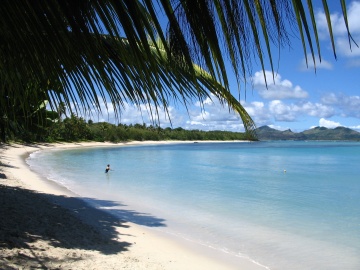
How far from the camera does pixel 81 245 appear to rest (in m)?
5.52

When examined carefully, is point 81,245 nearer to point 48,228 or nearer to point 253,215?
point 48,228

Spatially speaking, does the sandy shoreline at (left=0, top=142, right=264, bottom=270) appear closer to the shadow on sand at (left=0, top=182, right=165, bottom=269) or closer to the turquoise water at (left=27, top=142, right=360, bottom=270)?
the shadow on sand at (left=0, top=182, right=165, bottom=269)

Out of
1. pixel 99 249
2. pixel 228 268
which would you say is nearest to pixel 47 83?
pixel 99 249

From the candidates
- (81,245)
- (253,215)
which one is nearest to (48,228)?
(81,245)

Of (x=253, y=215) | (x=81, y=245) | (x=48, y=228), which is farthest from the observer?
(x=253, y=215)

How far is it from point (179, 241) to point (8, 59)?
6.84 m

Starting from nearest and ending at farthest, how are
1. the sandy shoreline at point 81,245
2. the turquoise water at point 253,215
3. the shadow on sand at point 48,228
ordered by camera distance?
1. the sandy shoreline at point 81,245
2. the shadow on sand at point 48,228
3. the turquoise water at point 253,215

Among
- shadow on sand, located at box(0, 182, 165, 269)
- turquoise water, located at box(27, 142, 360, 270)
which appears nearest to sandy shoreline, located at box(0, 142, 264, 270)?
shadow on sand, located at box(0, 182, 165, 269)

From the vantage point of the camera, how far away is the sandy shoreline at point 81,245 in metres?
4.53

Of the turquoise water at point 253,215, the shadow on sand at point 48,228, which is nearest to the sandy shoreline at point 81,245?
the shadow on sand at point 48,228

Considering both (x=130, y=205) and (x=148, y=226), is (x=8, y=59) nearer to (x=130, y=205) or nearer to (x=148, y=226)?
(x=148, y=226)

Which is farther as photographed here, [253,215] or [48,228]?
[253,215]

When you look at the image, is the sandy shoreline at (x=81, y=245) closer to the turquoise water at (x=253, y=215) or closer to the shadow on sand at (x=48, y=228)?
the shadow on sand at (x=48, y=228)

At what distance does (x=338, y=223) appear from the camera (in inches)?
439
